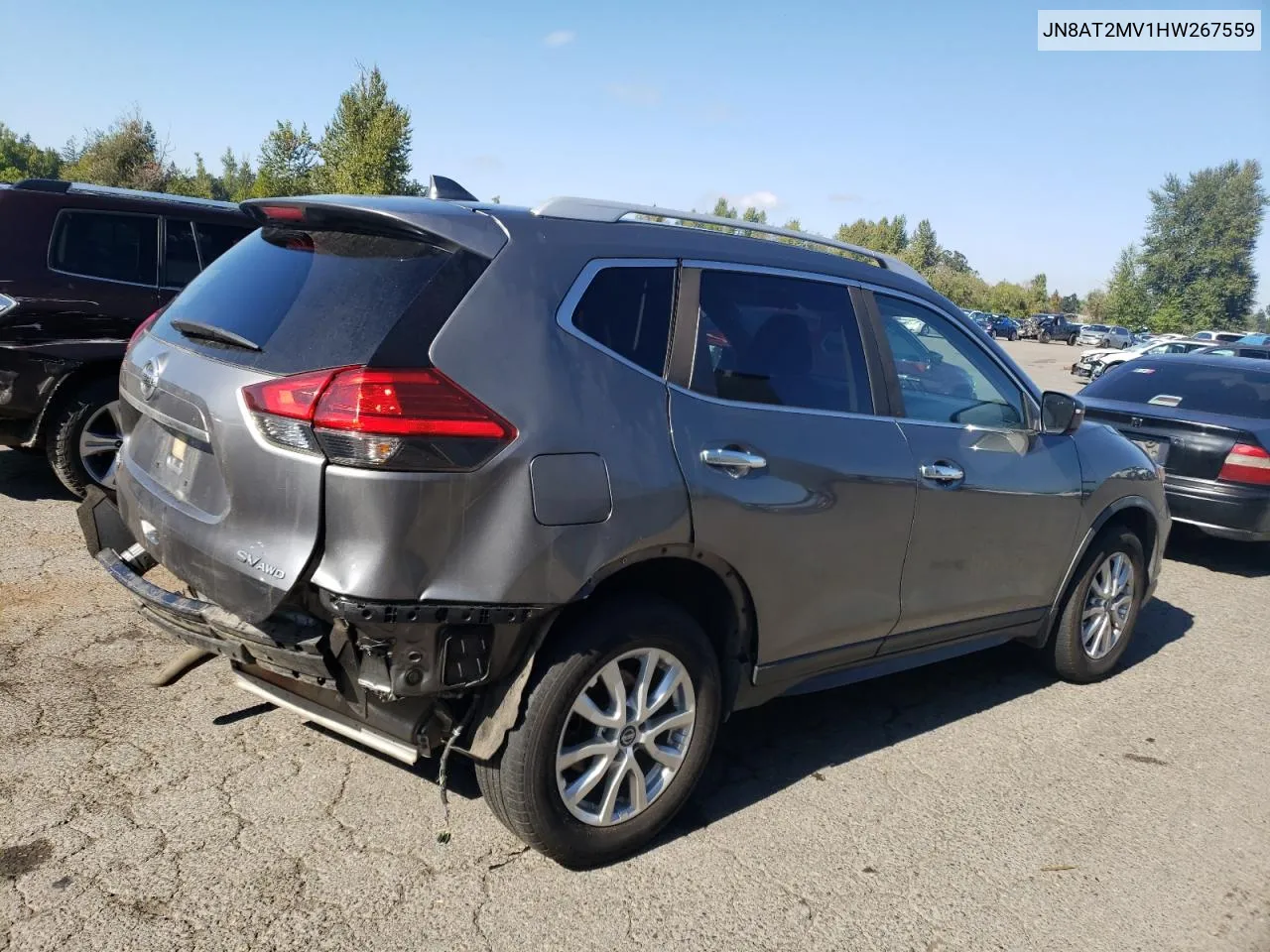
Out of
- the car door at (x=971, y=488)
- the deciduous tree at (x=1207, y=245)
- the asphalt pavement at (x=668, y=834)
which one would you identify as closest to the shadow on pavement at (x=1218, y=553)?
the asphalt pavement at (x=668, y=834)

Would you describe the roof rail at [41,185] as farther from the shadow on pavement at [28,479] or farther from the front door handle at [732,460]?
the front door handle at [732,460]

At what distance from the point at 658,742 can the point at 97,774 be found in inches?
72.6

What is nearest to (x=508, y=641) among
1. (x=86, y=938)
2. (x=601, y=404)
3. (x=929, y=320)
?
(x=601, y=404)

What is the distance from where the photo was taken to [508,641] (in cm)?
277

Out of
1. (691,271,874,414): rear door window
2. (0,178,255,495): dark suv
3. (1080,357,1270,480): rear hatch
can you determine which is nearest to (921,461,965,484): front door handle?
(691,271,874,414): rear door window

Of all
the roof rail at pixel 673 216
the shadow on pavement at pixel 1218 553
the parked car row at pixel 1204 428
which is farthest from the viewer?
the shadow on pavement at pixel 1218 553

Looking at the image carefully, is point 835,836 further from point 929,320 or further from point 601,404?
point 929,320

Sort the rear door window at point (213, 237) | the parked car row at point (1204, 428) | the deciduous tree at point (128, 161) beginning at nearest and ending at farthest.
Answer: the rear door window at point (213, 237), the parked car row at point (1204, 428), the deciduous tree at point (128, 161)

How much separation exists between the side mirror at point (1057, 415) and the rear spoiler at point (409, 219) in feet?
9.16

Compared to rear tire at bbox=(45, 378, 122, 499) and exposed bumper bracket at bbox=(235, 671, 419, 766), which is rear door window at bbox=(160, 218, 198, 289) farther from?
exposed bumper bracket at bbox=(235, 671, 419, 766)

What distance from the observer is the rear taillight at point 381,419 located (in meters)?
2.57

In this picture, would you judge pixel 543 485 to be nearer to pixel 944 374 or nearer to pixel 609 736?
pixel 609 736

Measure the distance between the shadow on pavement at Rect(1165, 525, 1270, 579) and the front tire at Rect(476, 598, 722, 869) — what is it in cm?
584

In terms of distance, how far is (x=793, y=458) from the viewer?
3.40 meters
